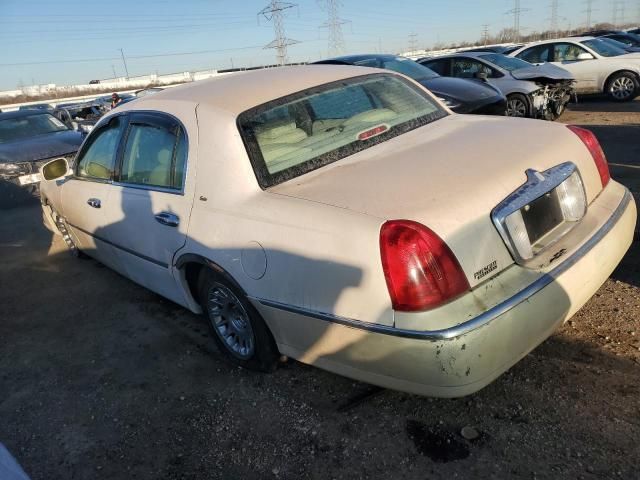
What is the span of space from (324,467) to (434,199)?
128 cm

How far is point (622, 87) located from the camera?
12.1m

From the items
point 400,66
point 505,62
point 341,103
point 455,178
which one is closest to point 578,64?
point 505,62

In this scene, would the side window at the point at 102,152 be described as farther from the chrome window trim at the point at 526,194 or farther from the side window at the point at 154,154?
the chrome window trim at the point at 526,194

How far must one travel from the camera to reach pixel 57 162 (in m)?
4.68

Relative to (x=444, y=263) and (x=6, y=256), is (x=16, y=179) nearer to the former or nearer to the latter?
(x=6, y=256)

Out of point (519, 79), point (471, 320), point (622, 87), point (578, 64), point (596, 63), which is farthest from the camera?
point (578, 64)

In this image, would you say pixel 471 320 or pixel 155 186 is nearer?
pixel 471 320

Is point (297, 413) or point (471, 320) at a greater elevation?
point (471, 320)

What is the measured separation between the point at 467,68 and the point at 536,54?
371 cm

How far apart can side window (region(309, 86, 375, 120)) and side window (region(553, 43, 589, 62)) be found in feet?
38.3

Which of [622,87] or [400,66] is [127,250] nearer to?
[400,66]

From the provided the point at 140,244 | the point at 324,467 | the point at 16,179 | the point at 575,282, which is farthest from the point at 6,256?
the point at 575,282

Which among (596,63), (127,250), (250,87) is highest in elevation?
(250,87)

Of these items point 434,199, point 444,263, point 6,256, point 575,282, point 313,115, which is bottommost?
point 6,256
